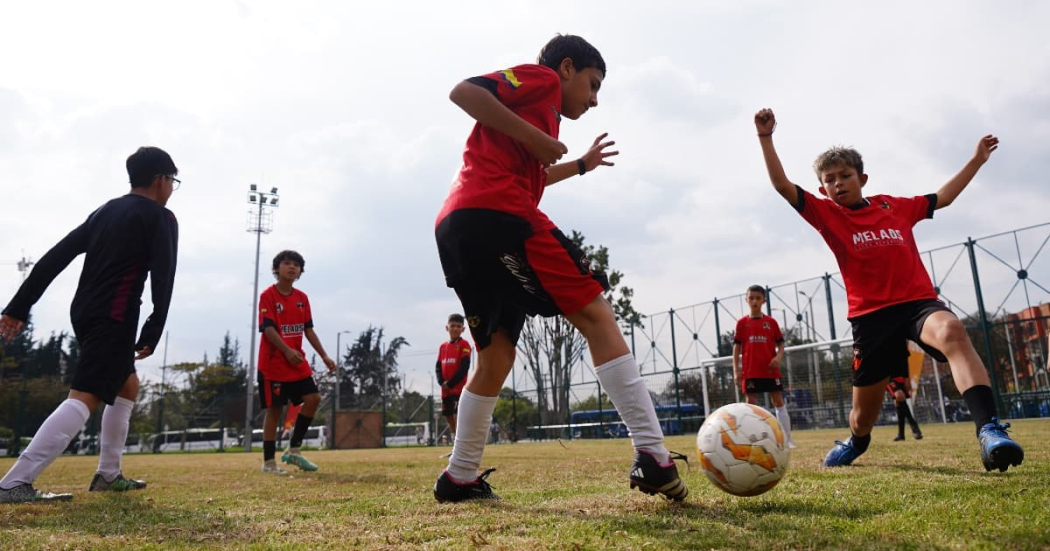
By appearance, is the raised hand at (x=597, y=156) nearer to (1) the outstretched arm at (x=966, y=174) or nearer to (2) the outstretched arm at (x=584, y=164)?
(2) the outstretched arm at (x=584, y=164)

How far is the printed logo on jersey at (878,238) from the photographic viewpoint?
4.16m

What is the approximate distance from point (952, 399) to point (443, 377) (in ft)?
60.5

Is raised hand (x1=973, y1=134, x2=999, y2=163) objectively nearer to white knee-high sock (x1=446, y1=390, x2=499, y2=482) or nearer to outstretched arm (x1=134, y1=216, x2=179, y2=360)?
white knee-high sock (x1=446, y1=390, x2=499, y2=482)

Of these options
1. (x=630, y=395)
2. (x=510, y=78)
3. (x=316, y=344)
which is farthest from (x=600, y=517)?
(x=316, y=344)

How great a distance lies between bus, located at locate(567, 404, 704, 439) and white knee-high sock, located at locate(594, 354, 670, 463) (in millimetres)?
23272

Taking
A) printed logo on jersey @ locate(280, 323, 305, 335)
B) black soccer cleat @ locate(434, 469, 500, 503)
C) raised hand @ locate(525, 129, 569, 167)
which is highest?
raised hand @ locate(525, 129, 569, 167)

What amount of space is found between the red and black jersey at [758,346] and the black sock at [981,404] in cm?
586

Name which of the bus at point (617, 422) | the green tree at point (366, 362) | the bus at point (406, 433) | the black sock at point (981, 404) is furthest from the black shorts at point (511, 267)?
the green tree at point (366, 362)

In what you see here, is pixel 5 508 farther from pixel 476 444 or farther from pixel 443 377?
pixel 443 377

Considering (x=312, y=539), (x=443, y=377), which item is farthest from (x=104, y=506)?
(x=443, y=377)

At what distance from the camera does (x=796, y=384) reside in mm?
24062

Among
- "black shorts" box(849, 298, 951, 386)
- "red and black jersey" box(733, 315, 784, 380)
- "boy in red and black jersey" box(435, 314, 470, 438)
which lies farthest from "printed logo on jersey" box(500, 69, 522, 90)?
"boy in red and black jersey" box(435, 314, 470, 438)

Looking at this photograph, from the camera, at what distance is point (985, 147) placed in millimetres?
4504

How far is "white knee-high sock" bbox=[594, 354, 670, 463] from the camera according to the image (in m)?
2.77
